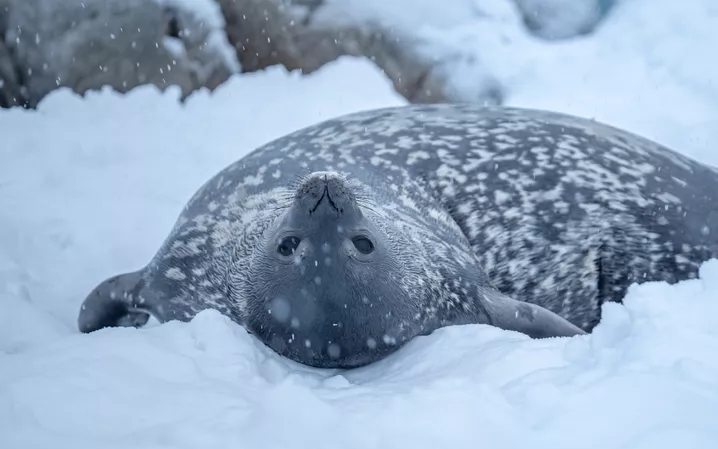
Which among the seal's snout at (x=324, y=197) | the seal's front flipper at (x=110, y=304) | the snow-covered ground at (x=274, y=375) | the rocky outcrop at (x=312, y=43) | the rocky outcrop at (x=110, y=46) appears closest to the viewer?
the snow-covered ground at (x=274, y=375)

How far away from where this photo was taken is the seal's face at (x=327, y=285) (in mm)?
2074

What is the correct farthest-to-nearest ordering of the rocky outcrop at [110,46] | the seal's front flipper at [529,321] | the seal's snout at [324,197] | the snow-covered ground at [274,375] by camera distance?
the rocky outcrop at [110,46], the seal's front flipper at [529,321], the seal's snout at [324,197], the snow-covered ground at [274,375]

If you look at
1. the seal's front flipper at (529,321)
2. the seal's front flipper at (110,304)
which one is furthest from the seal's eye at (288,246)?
the seal's front flipper at (110,304)

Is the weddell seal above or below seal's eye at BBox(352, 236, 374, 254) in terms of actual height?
below

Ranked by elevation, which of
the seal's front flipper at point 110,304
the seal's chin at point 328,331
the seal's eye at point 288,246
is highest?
the seal's eye at point 288,246

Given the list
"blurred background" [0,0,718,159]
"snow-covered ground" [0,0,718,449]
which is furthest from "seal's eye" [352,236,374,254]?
"blurred background" [0,0,718,159]

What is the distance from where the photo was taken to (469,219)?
3.00 m

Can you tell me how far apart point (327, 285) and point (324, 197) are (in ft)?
0.78

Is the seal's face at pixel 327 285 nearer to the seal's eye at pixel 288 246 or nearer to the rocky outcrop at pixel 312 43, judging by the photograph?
the seal's eye at pixel 288 246

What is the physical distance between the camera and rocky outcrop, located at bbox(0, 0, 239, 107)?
16.3 ft

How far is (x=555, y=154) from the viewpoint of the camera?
10.3 feet

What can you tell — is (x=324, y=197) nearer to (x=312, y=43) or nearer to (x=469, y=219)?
(x=469, y=219)

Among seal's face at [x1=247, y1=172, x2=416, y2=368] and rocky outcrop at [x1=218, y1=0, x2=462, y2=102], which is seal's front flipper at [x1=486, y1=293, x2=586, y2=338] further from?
rocky outcrop at [x1=218, y1=0, x2=462, y2=102]

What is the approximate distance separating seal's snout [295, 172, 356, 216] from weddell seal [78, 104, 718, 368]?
278 millimetres
